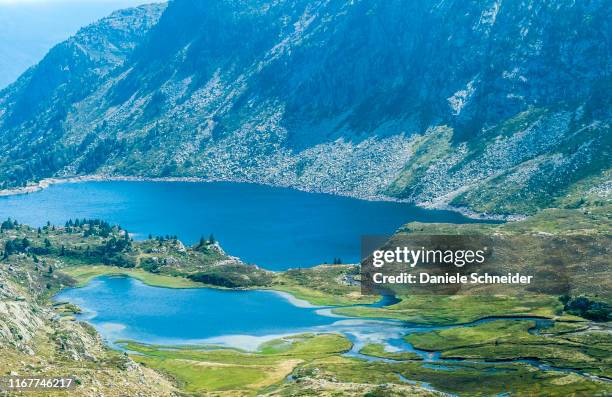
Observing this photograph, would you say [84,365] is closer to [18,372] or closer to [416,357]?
[18,372]

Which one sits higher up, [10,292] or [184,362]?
[10,292]

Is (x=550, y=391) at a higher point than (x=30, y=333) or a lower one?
lower

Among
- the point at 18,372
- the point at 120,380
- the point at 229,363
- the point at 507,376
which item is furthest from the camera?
the point at 229,363

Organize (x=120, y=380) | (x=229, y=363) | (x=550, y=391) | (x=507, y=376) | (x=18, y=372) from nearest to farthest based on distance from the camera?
(x=18, y=372) → (x=120, y=380) → (x=550, y=391) → (x=507, y=376) → (x=229, y=363)

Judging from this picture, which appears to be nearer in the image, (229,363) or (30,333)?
(30,333)

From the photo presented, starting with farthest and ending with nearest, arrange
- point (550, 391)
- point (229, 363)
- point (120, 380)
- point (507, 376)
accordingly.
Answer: point (229, 363), point (507, 376), point (550, 391), point (120, 380)

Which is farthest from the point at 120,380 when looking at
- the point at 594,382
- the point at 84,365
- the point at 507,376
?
the point at 594,382

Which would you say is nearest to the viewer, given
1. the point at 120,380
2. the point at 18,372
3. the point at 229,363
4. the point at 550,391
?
the point at 18,372

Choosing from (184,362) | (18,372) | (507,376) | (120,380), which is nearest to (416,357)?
(507,376)

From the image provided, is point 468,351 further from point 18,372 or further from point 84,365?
point 18,372
